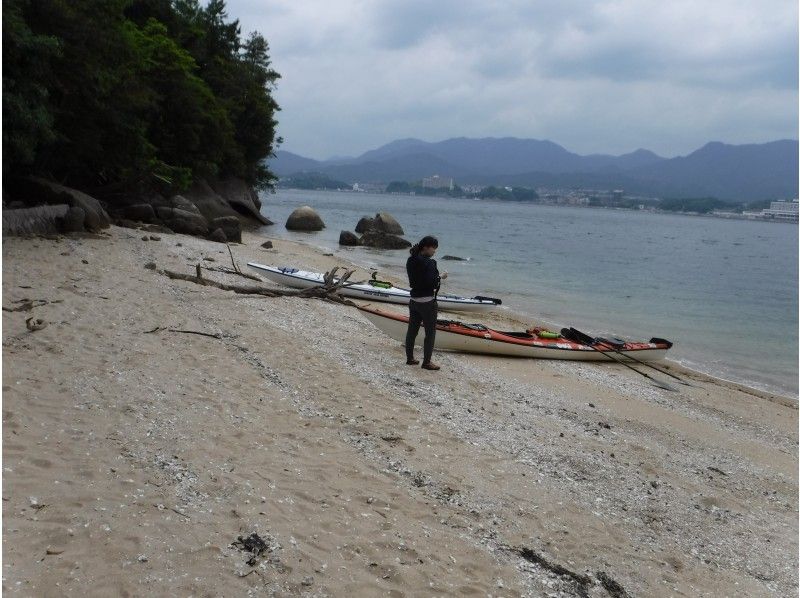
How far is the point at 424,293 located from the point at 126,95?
15605mm

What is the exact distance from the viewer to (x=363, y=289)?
15633 millimetres

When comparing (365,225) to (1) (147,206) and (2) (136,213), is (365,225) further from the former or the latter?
(2) (136,213)

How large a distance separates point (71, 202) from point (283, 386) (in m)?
13.7

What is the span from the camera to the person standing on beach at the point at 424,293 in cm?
912

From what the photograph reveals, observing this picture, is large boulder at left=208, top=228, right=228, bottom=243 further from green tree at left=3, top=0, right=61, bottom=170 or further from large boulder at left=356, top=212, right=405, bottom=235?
large boulder at left=356, top=212, right=405, bottom=235

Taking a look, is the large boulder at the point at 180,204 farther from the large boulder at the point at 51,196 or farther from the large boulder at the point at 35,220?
the large boulder at the point at 35,220

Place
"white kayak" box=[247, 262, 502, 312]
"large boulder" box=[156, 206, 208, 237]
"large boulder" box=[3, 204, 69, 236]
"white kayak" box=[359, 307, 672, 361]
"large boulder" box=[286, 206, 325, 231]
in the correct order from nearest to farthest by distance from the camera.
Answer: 1. "white kayak" box=[359, 307, 672, 361]
2. "large boulder" box=[3, 204, 69, 236]
3. "white kayak" box=[247, 262, 502, 312]
4. "large boulder" box=[156, 206, 208, 237]
5. "large boulder" box=[286, 206, 325, 231]

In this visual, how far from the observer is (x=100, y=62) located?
1784 cm

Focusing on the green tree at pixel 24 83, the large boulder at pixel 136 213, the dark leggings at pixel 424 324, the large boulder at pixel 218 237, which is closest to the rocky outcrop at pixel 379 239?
the large boulder at pixel 218 237

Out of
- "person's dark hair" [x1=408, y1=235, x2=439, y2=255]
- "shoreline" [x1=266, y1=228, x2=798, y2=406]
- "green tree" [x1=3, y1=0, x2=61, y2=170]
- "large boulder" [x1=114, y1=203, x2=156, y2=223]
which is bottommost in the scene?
"shoreline" [x1=266, y1=228, x2=798, y2=406]

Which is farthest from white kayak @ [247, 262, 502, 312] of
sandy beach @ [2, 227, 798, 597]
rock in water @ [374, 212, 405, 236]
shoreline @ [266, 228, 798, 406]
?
rock in water @ [374, 212, 405, 236]

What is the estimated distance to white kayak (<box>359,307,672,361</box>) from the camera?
10742 mm

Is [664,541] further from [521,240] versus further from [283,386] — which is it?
[521,240]

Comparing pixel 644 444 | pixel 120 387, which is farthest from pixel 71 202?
pixel 644 444
